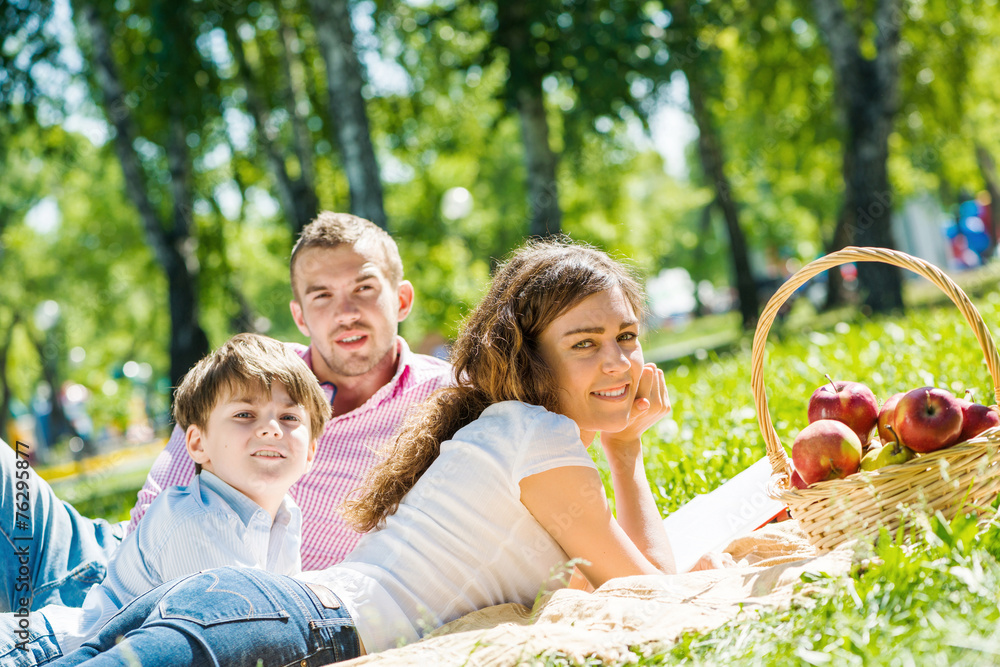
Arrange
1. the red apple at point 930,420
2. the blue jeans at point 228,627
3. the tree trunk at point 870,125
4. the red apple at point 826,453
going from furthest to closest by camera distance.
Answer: the tree trunk at point 870,125, the red apple at point 826,453, the red apple at point 930,420, the blue jeans at point 228,627

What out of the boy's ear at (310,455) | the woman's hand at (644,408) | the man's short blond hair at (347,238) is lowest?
the woman's hand at (644,408)

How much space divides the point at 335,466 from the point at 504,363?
4.00 feet

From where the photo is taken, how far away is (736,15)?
12.9 meters

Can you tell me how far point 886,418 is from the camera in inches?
104

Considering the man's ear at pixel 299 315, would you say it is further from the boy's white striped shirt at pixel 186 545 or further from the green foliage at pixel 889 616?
the green foliage at pixel 889 616

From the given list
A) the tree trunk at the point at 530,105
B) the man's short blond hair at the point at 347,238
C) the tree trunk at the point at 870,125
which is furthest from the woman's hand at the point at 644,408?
the tree trunk at the point at 870,125

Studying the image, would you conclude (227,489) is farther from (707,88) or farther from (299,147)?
(707,88)

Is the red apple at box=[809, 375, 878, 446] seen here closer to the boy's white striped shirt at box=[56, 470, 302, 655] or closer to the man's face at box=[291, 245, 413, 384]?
the boy's white striped shirt at box=[56, 470, 302, 655]

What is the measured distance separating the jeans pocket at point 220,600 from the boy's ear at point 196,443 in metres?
0.70

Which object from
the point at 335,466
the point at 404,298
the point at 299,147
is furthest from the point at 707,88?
the point at 335,466

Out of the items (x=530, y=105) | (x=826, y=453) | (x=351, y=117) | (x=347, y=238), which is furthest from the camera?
Answer: (x=530, y=105)

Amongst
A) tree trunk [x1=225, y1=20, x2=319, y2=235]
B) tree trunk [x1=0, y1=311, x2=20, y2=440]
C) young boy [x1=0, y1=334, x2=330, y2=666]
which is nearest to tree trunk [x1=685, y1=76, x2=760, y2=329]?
tree trunk [x1=225, y1=20, x2=319, y2=235]

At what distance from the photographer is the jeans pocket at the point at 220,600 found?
2.18 meters

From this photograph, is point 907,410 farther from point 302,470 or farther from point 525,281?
point 302,470
